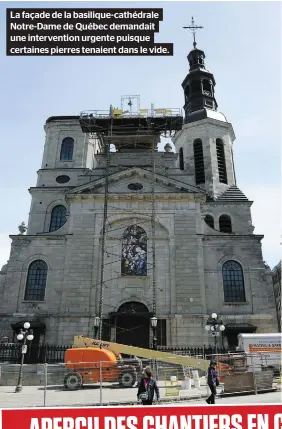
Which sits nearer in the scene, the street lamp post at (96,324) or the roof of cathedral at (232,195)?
the street lamp post at (96,324)

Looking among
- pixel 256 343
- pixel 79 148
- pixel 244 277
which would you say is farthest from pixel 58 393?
pixel 79 148

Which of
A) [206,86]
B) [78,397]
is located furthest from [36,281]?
[206,86]

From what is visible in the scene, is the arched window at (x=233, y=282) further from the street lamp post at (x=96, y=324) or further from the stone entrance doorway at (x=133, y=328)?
the street lamp post at (x=96, y=324)

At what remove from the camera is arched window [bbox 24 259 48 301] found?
97.1ft

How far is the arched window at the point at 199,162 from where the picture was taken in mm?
39287

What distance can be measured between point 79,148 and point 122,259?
15.8 meters

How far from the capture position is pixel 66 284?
29.1m

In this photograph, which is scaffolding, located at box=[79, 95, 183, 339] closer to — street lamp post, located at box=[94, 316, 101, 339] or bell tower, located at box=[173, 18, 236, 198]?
bell tower, located at box=[173, 18, 236, 198]

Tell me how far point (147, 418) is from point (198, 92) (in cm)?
4353

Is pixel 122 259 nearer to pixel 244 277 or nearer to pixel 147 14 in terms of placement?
pixel 244 277

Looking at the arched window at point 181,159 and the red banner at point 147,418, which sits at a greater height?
the arched window at point 181,159

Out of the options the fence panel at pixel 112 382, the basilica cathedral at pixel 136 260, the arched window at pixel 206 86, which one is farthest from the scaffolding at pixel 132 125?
the fence panel at pixel 112 382

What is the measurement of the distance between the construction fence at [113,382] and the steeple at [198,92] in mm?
29704

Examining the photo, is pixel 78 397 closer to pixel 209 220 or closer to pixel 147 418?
pixel 147 418
